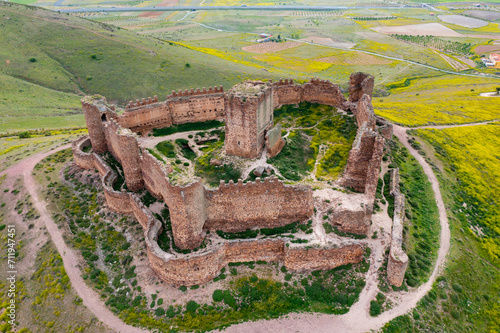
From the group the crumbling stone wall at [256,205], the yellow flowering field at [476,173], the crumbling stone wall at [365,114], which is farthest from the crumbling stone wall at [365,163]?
the yellow flowering field at [476,173]

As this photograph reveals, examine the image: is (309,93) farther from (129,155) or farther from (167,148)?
(129,155)

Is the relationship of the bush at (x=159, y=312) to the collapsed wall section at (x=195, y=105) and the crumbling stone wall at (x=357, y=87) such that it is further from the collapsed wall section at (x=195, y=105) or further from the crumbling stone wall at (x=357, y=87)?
the crumbling stone wall at (x=357, y=87)

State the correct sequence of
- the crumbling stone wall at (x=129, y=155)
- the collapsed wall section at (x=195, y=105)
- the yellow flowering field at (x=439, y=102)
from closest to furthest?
the crumbling stone wall at (x=129, y=155)
the collapsed wall section at (x=195, y=105)
the yellow flowering field at (x=439, y=102)

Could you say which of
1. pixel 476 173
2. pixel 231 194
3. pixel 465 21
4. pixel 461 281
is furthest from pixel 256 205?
pixel 465 21

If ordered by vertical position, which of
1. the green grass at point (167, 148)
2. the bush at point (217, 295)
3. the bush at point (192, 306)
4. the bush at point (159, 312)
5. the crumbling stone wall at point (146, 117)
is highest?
the crumbling stone wall at point (146, 117)

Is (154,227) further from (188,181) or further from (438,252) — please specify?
(438,252)

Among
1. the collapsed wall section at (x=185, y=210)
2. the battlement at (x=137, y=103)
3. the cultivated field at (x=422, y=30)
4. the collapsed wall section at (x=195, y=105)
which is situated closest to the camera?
the collapsed wall section at (x=185, y=210)

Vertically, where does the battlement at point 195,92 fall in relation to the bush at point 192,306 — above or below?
above
